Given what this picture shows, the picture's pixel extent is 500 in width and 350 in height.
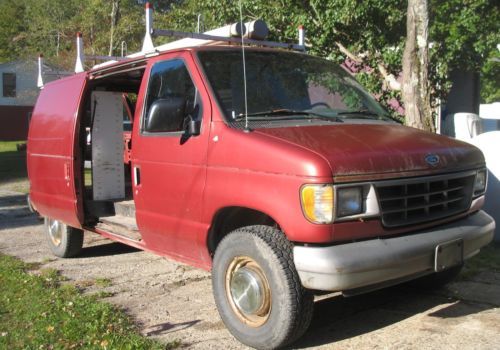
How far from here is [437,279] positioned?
5.05 meters

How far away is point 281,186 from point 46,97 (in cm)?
463

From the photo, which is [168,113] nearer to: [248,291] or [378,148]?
[248,291]

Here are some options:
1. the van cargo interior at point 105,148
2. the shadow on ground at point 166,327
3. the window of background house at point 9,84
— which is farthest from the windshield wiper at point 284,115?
the window of background house at point 9,84

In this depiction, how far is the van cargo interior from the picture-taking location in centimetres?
645

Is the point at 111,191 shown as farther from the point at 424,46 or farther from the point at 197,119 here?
the point at 424,46

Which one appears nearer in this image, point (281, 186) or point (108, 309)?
point (281, 186)

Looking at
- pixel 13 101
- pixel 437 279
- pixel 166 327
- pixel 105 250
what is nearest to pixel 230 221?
pixel 166 327

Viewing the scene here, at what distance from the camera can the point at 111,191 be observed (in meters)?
7.12

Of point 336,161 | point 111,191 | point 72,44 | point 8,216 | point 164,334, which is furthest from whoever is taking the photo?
point 72,44

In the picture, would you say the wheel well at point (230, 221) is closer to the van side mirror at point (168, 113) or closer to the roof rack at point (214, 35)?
the van side mirror at point (168, 113)

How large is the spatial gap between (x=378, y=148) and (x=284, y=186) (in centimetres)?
69

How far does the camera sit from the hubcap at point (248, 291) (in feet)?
12.7

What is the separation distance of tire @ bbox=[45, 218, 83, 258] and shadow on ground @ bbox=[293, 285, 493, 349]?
3284mm

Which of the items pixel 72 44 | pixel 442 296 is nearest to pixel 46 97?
pixel 442 296
